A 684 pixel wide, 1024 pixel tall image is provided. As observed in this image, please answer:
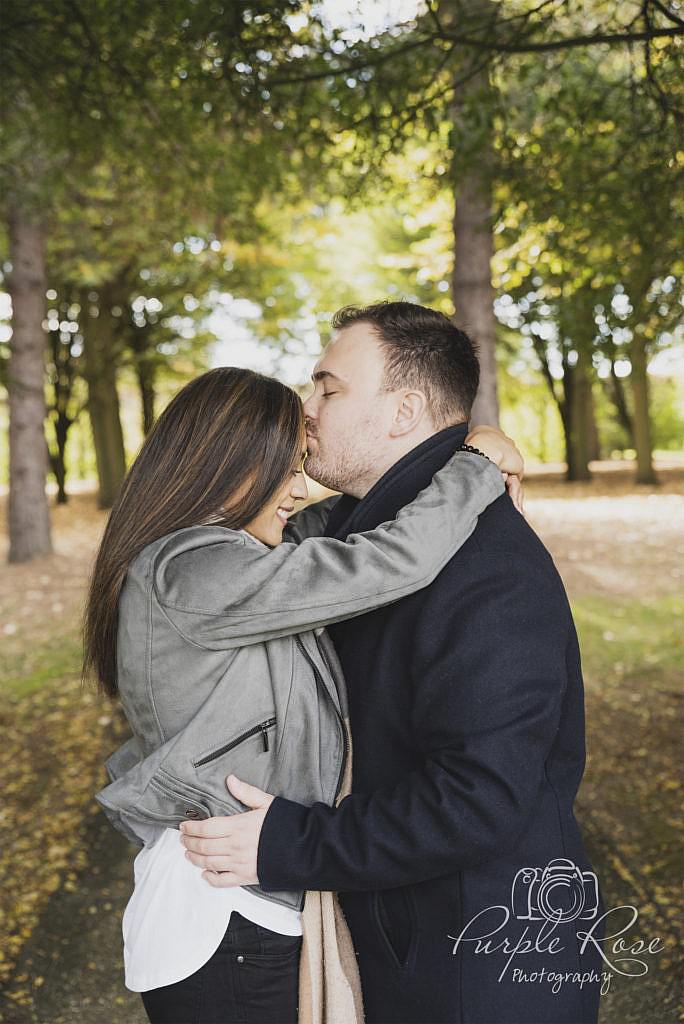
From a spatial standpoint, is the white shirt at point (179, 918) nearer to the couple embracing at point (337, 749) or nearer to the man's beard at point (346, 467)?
the couple embracing at point (337, 749)

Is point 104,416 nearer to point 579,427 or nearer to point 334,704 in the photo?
point 579,427

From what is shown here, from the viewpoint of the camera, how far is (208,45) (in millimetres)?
4805

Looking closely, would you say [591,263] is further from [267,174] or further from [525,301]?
[525,301]

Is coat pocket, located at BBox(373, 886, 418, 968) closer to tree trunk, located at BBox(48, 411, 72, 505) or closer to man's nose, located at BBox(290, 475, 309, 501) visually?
man's nose, located at BBox(290, 475, 309, 501)

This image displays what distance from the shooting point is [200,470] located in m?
2.31

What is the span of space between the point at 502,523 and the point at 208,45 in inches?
151

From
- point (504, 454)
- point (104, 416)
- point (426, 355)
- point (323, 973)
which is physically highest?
point (104, 416)

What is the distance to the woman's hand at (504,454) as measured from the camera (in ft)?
8.91

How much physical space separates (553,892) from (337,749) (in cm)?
62

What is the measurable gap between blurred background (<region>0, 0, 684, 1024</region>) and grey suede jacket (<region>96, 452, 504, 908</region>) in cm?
102

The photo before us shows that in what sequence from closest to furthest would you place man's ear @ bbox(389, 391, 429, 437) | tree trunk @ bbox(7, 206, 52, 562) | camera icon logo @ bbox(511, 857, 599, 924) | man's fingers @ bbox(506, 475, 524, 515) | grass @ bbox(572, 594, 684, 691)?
camera icon logo @ bbox(511, 857, 599, 924) < man's ear @ bbox(389, 391, 429, 437) < man's fingers @ bbox(506, 475, 524, 515) < grass @ bbox(572, 594, 684, 691) < tree trunk @ bbox(7, 206, 52, 562)

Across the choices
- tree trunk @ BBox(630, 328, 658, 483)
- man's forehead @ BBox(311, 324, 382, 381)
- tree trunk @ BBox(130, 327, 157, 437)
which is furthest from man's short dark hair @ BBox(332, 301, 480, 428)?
tree trunk @ BBox(130, 327, 157, 437)

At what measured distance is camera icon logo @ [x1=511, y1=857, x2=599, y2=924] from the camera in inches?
80.2

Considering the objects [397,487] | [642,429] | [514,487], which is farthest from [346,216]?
[642,429]
